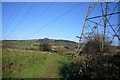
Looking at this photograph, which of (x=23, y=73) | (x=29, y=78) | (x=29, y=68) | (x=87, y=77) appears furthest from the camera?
(x=29, y=68)

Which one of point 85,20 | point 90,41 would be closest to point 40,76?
point 85,20

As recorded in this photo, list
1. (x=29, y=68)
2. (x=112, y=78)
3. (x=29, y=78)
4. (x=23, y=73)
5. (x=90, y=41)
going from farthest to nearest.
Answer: (x=90, y=41) < (x=29, y=68) < (x=23, y=73) < (x=29, y=78) < (x=112, y=78)

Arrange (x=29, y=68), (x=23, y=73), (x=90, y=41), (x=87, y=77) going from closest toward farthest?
(x=87, y=77) < (x=23, y=73) < (x=29, y=68) < (x=90, y=41)

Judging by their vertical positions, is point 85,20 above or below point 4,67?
above

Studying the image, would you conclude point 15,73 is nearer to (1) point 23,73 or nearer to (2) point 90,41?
(1) point 23,73

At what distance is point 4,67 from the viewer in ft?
57.9

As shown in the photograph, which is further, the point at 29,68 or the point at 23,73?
the point at 29,68

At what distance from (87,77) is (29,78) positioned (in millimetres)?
5773

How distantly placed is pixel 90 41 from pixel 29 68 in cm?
723

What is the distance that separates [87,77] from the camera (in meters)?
8.86

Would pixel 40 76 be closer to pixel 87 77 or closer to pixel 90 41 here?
pixel 87 77

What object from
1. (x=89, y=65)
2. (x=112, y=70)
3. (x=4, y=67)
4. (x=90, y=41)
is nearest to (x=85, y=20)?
(x=90, y=41)

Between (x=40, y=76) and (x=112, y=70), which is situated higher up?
(x=112, y=70)

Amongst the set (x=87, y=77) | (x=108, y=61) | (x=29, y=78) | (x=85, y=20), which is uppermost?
(x=85, y=20)
